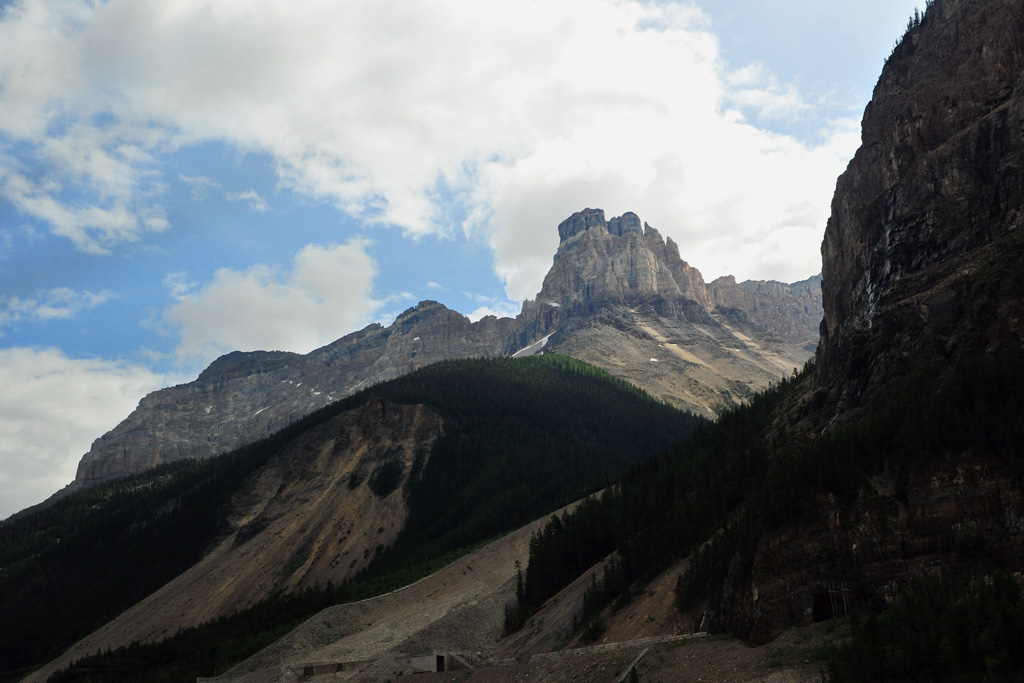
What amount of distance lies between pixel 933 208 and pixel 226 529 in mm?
138679

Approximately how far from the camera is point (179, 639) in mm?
93625

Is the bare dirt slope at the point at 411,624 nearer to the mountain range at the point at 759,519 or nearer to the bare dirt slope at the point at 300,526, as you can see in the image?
the mountain range at the point at 759,519

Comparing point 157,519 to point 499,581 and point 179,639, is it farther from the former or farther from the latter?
point 499,581

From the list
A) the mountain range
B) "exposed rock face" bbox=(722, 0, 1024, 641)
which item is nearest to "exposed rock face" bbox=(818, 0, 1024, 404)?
"exposed rock face" bbox=(722, 0, 1024, 641)

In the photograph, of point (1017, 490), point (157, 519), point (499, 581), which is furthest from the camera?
point (157, 519)

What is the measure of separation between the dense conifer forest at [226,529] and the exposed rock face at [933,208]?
153ft

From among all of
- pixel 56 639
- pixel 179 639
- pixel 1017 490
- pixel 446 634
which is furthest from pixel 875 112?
pixel 56 639

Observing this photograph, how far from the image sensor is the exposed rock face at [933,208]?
54.8m

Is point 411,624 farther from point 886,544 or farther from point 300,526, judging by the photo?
point 300,526

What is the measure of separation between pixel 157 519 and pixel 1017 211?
555 feet

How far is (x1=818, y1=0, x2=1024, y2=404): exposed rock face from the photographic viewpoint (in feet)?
180

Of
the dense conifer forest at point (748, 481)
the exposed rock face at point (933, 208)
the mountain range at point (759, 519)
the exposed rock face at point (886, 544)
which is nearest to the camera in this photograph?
the exposed rock face at point (886, 544)

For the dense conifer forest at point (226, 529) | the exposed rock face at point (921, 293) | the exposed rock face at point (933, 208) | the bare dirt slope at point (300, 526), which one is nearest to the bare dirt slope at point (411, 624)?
the dense conifer forest at point (226, 529)

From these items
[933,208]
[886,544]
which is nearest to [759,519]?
[886,544]
